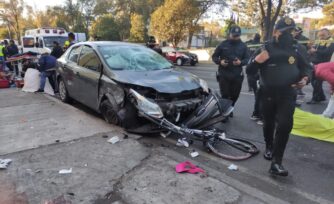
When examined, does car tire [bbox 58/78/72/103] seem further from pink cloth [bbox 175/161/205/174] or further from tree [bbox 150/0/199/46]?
tree [bbox 150/0/199/46]

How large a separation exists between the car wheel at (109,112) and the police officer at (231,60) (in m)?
2.05

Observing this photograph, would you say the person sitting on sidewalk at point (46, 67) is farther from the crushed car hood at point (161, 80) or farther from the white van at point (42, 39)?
the white van at point (42, 39)

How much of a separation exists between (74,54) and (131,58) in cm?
179

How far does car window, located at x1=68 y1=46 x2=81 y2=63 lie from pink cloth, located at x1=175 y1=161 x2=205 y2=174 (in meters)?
3.87

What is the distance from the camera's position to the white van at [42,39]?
18953 mm

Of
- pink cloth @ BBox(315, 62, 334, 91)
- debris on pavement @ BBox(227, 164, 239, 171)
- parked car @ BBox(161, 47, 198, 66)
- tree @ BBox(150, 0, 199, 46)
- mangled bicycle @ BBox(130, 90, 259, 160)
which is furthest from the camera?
tree @ BBox(150, 0, 199, 46)

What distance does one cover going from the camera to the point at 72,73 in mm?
6566

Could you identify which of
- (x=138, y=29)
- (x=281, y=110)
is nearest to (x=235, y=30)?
(x=281, y=110)

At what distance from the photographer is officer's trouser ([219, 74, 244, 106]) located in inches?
222

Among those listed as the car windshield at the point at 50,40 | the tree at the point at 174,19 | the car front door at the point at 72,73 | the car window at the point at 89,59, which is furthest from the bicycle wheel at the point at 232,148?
the tree at the point at 174,19

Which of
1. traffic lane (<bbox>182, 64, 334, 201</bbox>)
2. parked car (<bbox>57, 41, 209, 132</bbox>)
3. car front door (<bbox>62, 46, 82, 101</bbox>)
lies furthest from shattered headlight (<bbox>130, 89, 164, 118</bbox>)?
car front door (<bbox>62, 46, 82, 101</bbox>)

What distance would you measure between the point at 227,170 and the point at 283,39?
5.57 feet

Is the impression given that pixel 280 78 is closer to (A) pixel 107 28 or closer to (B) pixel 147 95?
(B) pixel 147 95

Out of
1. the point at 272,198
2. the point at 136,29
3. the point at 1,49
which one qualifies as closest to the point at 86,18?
the point at 136,29
